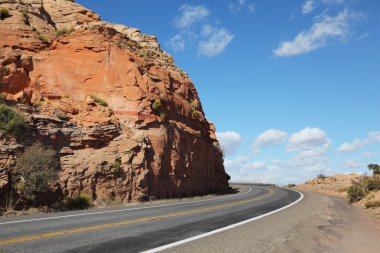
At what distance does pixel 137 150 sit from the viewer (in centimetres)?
2555

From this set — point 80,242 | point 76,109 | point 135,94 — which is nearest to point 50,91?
point 76,109

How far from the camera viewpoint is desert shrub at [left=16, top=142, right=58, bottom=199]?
17453mm

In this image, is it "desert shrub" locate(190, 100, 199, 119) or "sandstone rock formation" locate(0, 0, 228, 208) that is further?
"desert shrub" locate(190, 100, 199, 119)

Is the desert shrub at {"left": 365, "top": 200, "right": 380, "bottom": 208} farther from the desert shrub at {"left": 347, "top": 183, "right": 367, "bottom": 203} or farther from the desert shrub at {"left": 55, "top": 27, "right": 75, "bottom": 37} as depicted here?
the desert shrub at {"left": 55, "top": 27, "right": 75, "bottom": 37}

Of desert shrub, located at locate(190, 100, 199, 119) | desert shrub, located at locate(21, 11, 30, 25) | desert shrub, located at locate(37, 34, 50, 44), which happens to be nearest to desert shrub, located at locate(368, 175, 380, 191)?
desert shrub, located at locate(190, 100, 199, 119)

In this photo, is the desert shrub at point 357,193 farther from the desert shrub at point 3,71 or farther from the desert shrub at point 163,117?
the desert shrub at point 3,71

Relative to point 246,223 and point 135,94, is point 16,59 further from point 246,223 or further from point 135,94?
point 246,223

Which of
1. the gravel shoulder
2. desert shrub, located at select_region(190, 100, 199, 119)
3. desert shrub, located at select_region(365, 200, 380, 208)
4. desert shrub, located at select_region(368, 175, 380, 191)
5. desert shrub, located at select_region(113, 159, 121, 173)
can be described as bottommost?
the gravel shoulder

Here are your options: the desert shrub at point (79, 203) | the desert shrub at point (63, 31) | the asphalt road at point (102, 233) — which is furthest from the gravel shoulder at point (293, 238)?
the desert shrub at point (63, 31)

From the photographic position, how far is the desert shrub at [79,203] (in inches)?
750

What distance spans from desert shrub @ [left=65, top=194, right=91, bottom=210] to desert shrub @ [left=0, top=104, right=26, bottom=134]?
4358 millimetres

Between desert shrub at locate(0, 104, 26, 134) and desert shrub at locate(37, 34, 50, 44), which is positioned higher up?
desert shrub at locate(37, 34, 50, 44)

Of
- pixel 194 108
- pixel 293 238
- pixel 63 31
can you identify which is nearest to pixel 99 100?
pixel 63 31

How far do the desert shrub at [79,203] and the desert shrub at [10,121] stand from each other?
436 cm
